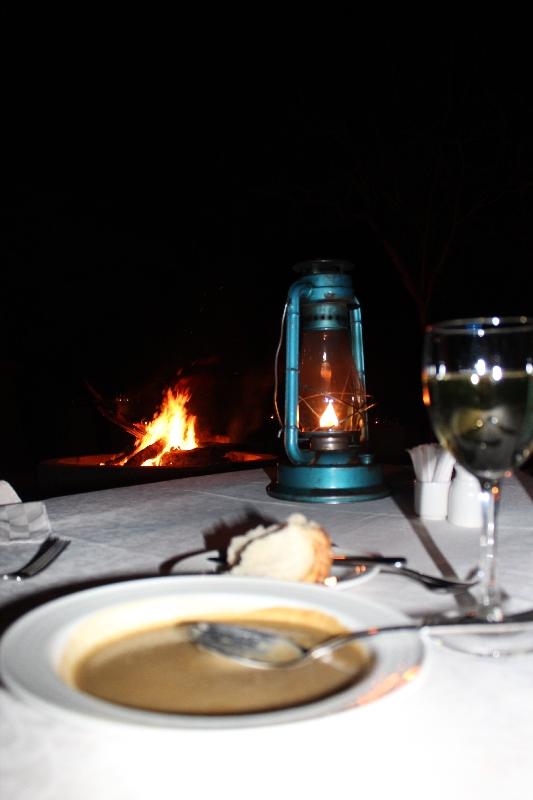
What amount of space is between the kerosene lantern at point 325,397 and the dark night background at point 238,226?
3.62 meters

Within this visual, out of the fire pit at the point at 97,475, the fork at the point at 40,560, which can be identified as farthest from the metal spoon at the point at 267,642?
the fire pit at the point at 97,475

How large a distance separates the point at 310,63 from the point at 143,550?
7.06 meters

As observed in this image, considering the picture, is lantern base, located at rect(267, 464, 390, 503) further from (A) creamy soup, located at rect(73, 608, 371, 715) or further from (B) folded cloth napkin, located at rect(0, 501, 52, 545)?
(A) creamy soup, located at rect(73, 608, 371, 715)

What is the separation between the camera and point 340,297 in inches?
62.2

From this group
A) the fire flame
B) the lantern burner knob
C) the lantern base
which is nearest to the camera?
the lantern base

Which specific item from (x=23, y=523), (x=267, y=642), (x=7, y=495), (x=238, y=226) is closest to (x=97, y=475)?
(x=7, y=495)

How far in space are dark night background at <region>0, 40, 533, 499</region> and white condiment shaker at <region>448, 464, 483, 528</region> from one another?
410cm

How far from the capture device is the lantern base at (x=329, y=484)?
1.44m

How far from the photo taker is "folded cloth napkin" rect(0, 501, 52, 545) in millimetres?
1083

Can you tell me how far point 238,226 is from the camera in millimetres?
9609

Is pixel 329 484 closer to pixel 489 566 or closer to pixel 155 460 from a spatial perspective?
pixel 489 566

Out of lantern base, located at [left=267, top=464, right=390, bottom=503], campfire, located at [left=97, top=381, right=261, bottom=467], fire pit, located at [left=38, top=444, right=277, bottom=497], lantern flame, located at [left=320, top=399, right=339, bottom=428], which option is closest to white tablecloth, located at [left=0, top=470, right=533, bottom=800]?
lantern base, located at [left=267, top=464, right=390, bottom=503]

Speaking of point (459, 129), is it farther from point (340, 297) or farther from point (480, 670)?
point (480, 670)

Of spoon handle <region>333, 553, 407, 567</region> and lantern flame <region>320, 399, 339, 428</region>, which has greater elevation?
lantern flame <region>320, 399, 339, 428</region>
